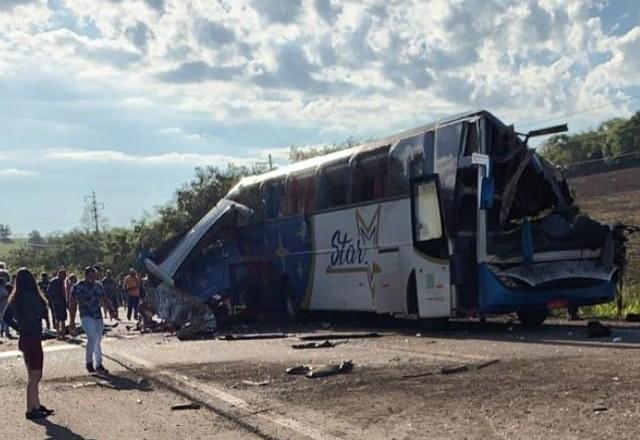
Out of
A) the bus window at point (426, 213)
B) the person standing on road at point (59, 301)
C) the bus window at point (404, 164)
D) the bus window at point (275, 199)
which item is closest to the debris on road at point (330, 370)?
the bus window at point (426, 213)

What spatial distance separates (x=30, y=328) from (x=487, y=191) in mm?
7691

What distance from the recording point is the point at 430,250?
15367 mm

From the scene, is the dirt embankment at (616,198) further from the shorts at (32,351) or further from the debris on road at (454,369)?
the shorts at (32,351)

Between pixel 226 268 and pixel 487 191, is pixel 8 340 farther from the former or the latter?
pixel 487 191

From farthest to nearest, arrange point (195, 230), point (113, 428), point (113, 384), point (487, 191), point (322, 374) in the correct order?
point (195, 230) → point (487, 191) → point (113, 384) → point (322, 374) → point (113, 428)

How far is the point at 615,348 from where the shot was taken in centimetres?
1121

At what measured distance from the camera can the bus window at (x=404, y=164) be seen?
15.8m

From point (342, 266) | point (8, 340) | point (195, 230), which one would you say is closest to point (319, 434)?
point (342, 266)

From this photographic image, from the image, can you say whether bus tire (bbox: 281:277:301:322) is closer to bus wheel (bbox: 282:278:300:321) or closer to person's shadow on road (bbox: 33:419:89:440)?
bus wheel (bbox: 282:278:300:321)

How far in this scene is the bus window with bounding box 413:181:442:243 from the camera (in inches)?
595

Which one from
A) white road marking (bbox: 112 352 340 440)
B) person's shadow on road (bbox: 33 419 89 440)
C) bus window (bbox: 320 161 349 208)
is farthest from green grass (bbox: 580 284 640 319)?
person's shadow on road (bbox: 33 419 89 440)

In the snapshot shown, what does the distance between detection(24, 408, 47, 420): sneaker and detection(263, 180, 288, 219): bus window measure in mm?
11872

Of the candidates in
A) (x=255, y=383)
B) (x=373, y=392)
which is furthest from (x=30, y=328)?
(x=373, y=392)

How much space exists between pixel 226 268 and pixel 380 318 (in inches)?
165
